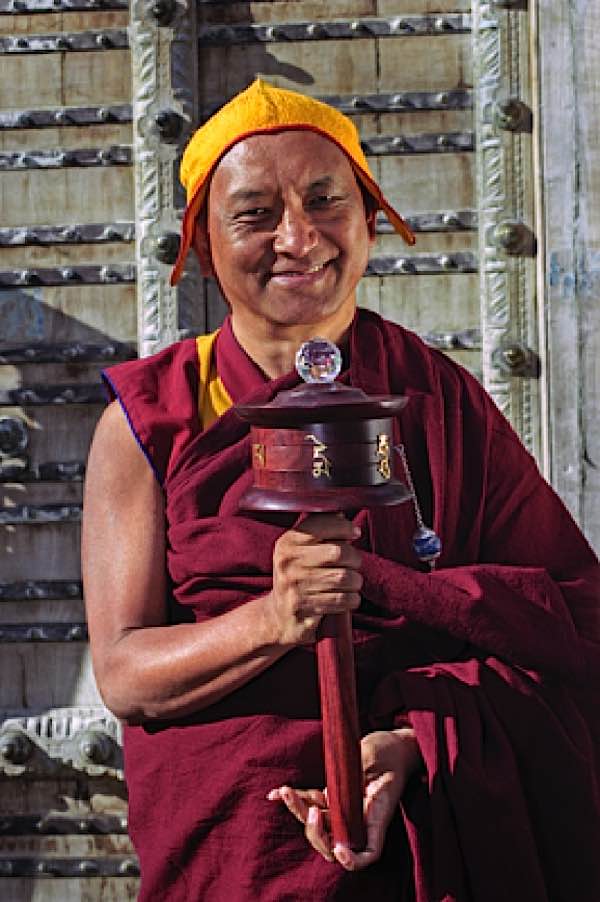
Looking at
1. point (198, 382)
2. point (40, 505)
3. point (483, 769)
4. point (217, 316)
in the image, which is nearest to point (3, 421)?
point (40, 505)

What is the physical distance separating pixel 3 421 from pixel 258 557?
1.91m

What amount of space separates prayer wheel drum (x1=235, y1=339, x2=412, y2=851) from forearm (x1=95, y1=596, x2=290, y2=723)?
88mm

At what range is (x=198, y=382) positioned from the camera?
1.90m

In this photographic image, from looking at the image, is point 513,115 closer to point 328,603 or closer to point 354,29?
point 354,29

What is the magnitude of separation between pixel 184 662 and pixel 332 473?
0.34 metres

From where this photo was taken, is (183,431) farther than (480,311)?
No

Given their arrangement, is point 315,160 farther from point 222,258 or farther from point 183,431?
point 183,431

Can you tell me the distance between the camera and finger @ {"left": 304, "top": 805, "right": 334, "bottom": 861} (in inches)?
63.8

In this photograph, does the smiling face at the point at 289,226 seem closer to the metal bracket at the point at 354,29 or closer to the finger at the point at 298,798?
the finger at the point at 298,798

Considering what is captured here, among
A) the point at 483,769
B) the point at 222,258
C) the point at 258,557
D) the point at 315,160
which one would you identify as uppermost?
the point at 315,160

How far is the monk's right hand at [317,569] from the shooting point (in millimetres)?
1555

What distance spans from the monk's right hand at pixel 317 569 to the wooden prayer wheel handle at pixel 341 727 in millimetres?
26

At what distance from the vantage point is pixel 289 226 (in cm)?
176

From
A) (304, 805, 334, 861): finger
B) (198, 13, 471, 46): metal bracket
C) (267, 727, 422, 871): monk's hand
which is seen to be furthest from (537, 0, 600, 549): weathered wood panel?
(304, 805, 334, 861): finger
